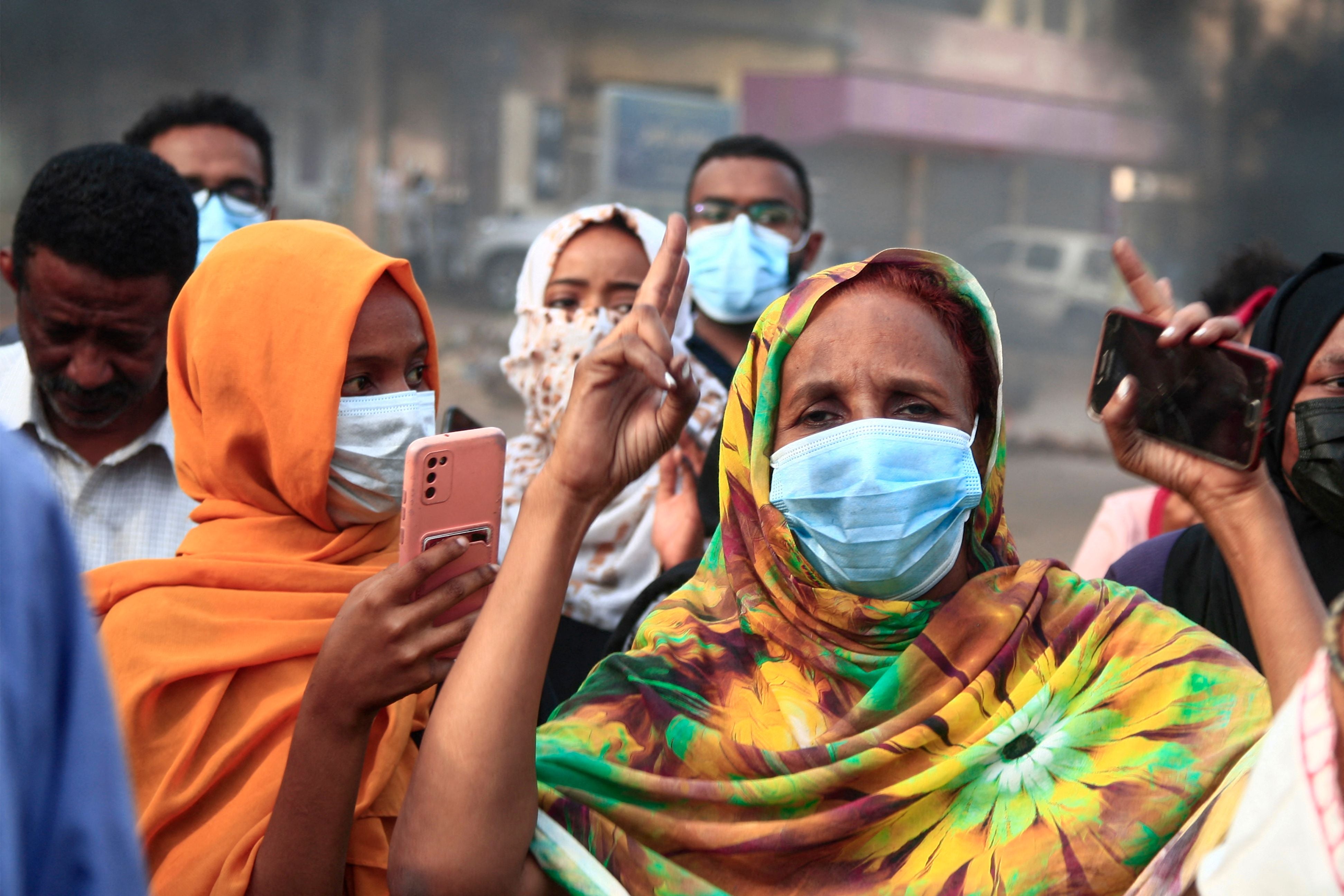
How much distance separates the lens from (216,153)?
412cm

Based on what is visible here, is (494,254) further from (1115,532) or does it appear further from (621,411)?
(621,411)

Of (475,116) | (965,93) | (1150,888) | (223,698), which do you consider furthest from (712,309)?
(965,93)

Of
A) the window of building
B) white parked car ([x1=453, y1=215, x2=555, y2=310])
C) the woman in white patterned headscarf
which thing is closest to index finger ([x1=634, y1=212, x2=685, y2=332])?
the woman in white patterned headscarf

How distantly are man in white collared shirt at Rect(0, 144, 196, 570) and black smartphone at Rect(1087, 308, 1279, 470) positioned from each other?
2009mm

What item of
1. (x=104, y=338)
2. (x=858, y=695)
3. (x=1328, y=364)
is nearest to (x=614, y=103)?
(x=104, y=338)

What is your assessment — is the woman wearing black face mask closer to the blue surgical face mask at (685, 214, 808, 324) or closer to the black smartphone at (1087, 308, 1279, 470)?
the black smartphone at (1087, 308, 1279, 470)

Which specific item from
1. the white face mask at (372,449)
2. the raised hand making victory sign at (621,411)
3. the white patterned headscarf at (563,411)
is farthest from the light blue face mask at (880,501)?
the white patterned headscarf at (563,411)

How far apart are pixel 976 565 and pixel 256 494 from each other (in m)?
1.27

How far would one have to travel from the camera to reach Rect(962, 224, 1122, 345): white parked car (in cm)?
1392

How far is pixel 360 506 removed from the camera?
2.18 metres

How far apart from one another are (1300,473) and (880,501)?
1066mm

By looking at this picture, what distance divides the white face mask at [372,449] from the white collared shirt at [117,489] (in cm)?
77

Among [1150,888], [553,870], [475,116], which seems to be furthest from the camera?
[475,116]

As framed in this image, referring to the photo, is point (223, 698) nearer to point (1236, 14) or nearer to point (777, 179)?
point (777, 179)
